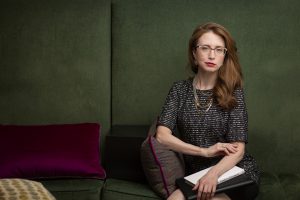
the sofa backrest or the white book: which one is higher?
the sofa backrest

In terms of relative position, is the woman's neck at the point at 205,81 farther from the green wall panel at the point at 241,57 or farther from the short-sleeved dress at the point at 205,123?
the green wall panel at the point at 241,57

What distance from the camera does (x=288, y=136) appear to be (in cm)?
282

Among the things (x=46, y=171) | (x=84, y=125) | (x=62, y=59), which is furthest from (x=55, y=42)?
(x=46, y=171)

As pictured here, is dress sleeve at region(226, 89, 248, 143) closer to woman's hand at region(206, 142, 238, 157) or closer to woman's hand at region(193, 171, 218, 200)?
woman's hand at region(206, 142, 238, 157)

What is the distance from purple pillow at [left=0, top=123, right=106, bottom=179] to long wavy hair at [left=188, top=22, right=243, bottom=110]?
0.76 meters

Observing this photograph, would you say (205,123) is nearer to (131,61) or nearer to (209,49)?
(209,49)

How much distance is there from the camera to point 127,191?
89.4 inches

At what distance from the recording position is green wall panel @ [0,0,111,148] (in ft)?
9.23

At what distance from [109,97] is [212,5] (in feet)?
2.79

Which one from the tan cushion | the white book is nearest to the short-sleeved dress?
the white book

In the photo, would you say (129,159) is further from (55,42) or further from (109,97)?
(55,42)

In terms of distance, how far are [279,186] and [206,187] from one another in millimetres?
595

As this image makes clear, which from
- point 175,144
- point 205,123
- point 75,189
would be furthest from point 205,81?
point 75,189

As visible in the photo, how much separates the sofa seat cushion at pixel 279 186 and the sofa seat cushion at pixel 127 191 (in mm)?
575
